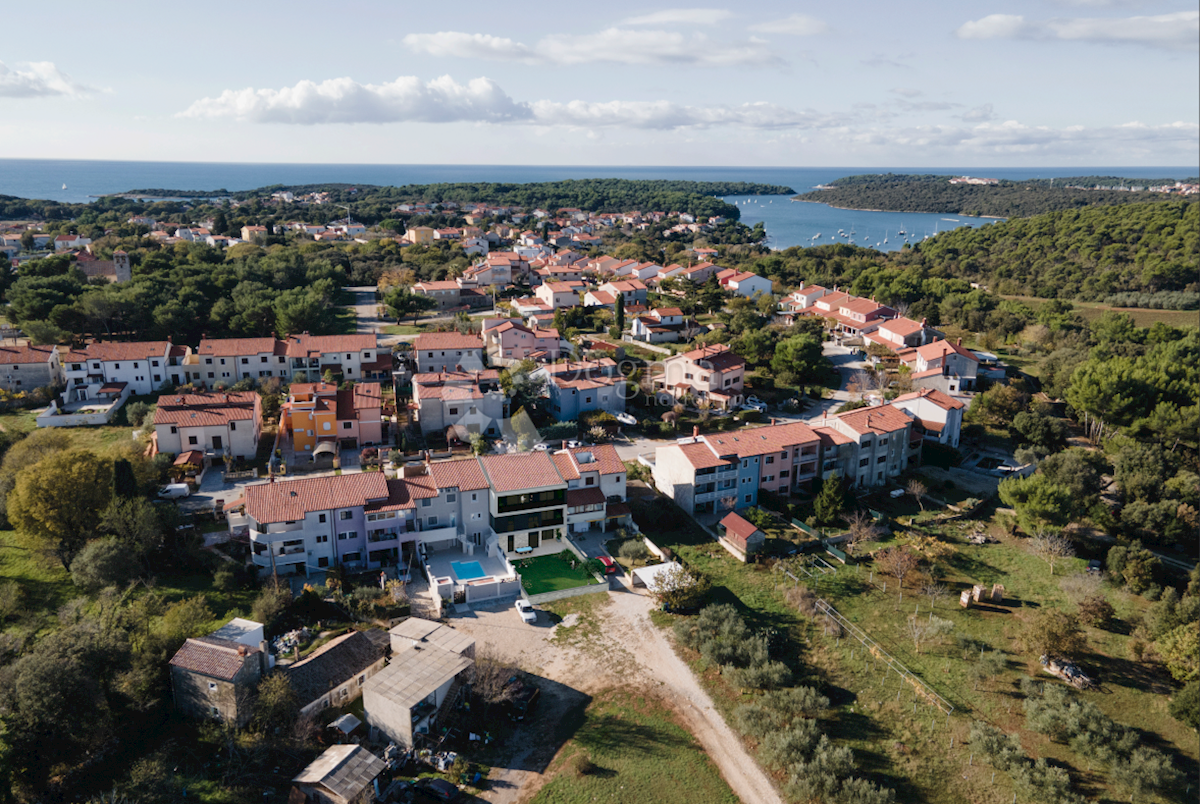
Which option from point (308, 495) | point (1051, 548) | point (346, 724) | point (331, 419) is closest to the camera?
point (346, 724)

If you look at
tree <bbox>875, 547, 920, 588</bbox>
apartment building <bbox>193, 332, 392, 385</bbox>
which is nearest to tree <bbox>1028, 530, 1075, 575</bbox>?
tree <bbox>875, 547, 920, 588</bbox>

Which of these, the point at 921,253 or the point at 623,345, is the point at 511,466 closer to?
the point at 623,345

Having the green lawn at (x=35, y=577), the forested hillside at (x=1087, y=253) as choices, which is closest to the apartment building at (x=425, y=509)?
the green lawn at (x=35, y=577)

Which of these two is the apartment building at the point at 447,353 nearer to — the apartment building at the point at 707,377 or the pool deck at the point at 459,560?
the apartment building at the point at 707,377

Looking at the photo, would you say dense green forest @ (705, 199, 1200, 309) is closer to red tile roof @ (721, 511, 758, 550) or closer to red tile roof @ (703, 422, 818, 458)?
red tile roof @ (703, 422, 818, 458)

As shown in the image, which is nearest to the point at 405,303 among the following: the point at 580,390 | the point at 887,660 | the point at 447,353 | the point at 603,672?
the point at 447,353

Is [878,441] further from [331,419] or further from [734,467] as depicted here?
[331,419]

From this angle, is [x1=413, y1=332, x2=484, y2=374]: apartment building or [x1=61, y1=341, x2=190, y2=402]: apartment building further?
[x1=413, y1=332, x2=484, y2=374]: apartment building
